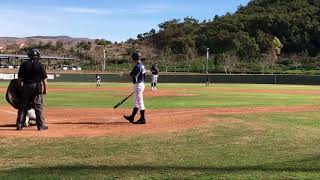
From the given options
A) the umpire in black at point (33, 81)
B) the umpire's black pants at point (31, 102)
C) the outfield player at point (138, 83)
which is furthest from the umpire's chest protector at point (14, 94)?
the outfield player at point (138, 83)

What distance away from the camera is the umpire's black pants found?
1246 cm

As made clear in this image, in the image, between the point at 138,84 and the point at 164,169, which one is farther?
the point at 138,84

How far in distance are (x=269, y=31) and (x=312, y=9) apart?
550 inches

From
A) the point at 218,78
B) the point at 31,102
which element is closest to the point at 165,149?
the point at 31,102

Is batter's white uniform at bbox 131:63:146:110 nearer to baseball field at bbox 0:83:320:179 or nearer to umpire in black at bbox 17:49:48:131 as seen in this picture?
baseball field at bbox 0:83:320:179

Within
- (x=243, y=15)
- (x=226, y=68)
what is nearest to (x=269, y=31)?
(x=243, y=15)

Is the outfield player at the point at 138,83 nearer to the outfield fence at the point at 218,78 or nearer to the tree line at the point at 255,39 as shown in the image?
the outfield fence at the point at 218,78

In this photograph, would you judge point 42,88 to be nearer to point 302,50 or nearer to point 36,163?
point 36,163

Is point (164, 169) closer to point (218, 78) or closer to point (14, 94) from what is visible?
point (14, 94)

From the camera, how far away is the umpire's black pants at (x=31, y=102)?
40.9 feet

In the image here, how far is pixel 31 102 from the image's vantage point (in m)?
12.7

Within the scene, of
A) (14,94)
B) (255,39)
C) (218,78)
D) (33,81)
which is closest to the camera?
(33,81)

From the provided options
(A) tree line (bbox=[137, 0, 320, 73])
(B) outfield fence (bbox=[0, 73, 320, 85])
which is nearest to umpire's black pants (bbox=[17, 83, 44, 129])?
(B) outfield fence (bbox=[0, 73, 320, 85])

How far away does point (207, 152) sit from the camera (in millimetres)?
9688
